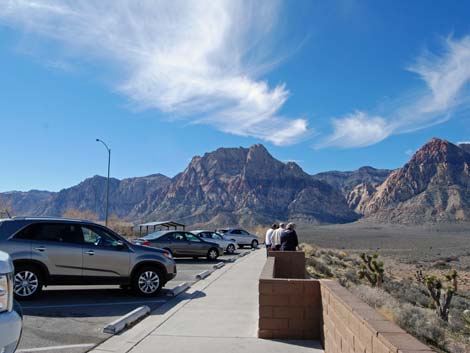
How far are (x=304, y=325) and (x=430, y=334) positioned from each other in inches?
150

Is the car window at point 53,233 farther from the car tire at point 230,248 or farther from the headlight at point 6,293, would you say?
the car tire at point 230,248

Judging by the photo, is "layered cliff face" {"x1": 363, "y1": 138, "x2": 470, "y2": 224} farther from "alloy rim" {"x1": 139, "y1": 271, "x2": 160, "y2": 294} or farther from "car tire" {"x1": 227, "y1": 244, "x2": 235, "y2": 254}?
"alloy rim" {"x1": 139, "y1": 271, "x2": 160, "y2": 294}

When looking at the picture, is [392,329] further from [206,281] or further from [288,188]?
[288,188]

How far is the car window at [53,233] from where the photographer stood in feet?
33.9

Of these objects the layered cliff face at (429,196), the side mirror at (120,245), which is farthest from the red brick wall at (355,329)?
the layered cliff face at (429,196)

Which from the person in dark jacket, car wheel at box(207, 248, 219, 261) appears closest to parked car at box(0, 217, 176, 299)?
the person in dark jacket

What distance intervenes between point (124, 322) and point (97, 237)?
3367mm

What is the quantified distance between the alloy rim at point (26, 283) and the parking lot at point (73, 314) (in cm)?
23

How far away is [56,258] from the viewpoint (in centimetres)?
1034

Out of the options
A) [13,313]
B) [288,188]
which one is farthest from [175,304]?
[288,188]

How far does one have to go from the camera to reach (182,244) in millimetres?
21906

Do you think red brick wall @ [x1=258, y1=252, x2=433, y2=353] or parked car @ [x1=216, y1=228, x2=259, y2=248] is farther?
parked car @ [x1=216, y1=228, x2=259, y2=248]

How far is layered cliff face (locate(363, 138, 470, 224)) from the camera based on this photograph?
162 meters

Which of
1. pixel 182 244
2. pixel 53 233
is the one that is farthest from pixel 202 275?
pixel 182 244
